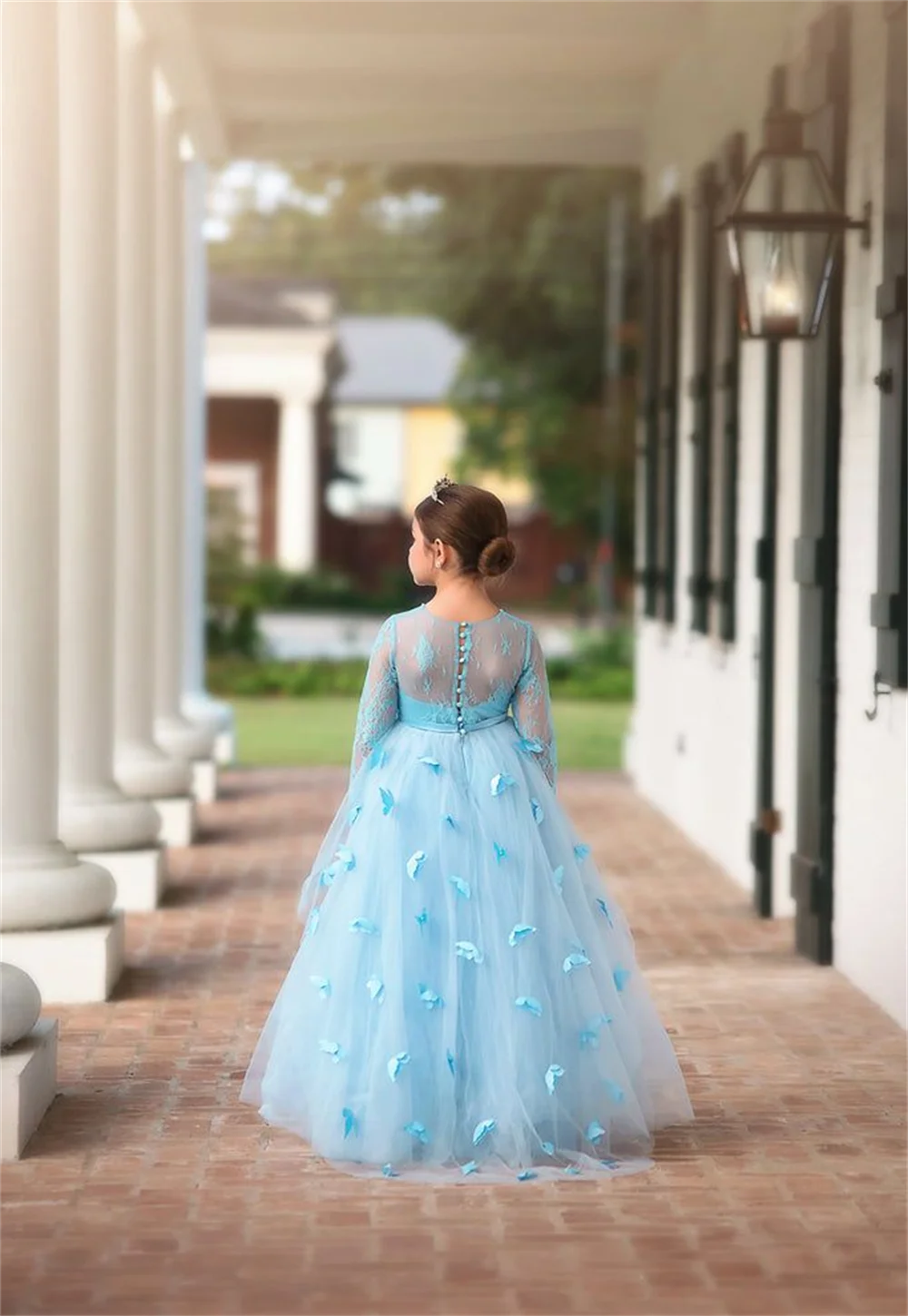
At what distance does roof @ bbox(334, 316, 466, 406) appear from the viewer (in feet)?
227

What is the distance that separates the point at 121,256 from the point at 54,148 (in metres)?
3.54

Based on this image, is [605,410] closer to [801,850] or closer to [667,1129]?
[801,850]

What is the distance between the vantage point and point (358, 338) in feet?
229

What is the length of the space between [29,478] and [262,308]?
3473 centimetres

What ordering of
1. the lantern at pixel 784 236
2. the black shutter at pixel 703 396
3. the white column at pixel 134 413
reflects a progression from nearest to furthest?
1. the lantern at pixel 784 236
2. the white column at pixel 134 413
3. the black shutter at pixel 703 396

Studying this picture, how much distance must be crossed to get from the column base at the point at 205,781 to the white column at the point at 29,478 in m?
6.74

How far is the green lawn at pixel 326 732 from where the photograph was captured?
60.8 feet

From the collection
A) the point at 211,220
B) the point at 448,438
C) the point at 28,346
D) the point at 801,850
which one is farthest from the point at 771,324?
the point at 448,438

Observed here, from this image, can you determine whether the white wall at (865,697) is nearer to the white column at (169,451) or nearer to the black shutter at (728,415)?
the black shutter at (728,415)

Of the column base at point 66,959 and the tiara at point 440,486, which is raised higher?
the tiara at point 440,486

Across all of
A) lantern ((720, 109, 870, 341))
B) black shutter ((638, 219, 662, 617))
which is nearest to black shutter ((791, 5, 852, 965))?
lantern ((720, 109, 870, 341))

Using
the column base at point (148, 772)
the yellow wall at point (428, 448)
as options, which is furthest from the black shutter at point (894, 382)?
the yellow wall at point (428, 448)

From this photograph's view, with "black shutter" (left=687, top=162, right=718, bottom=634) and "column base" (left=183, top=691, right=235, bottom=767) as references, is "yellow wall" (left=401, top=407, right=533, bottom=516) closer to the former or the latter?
"column base" (left=183, top=691, right=235, bottom=767)

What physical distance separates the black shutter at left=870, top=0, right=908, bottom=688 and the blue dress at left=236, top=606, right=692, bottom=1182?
180 cm
